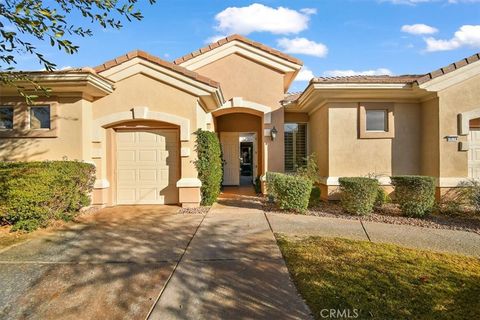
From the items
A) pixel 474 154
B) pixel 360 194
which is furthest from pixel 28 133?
pixel 474 154

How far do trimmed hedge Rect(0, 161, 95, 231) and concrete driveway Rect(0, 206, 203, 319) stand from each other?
0.71m

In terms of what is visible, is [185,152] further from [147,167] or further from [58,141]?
[58,141]

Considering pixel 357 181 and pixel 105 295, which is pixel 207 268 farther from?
pixel 357 181

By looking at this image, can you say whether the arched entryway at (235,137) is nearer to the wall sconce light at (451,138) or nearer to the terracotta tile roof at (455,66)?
the terracotta tile roof at (455,66)

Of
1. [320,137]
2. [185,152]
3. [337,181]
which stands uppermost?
[320,137]

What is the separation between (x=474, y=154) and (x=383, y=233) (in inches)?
217

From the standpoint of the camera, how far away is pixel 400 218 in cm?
805

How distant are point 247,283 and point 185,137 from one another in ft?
18.8

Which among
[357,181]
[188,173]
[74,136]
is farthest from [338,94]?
[74,136]

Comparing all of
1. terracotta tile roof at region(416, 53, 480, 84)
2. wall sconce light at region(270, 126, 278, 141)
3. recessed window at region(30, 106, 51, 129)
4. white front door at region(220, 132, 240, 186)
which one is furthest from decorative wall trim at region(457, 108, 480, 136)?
recessed window at region(30, 106, 51, 129)

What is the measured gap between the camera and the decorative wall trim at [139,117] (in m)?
8.97

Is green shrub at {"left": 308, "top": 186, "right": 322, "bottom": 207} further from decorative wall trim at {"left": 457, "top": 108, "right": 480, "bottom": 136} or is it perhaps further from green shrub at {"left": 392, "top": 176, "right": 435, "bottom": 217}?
decorative wall trim at {"left": 457, "top": 108, "right": 480, "bottom": 136}

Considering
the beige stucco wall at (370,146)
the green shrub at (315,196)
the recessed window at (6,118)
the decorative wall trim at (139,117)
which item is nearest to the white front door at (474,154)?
the beige stucco wall at (370,146)

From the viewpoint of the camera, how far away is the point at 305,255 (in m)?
5.01
